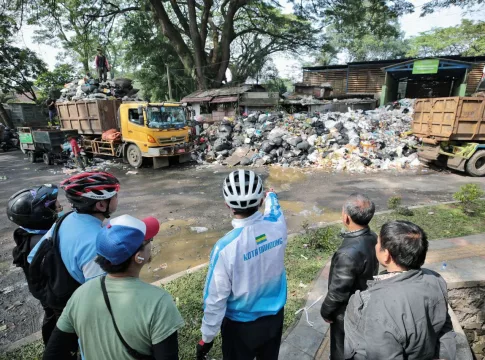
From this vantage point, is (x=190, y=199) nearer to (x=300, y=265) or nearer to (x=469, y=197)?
(x=300, y=265)

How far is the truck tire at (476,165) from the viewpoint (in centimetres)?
816

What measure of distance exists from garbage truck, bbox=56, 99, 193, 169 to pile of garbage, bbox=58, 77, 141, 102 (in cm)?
103

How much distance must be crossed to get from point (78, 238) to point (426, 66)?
1943 centimetres

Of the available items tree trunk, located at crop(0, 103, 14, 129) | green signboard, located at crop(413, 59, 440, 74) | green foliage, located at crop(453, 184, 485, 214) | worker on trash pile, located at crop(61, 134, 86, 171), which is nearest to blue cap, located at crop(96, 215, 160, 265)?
green foliage, located at crop(453, 184, 485, 214)

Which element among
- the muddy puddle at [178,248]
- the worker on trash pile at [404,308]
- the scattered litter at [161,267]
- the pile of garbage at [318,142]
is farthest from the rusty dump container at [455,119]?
Answer: the scattered litter at [161,267]

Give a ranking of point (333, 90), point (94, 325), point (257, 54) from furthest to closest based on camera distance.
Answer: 1. point (257, 54)
2. point (333, 90)
3. point (94, 325)

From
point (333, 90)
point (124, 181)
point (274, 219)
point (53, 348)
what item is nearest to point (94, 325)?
point (53, 348)

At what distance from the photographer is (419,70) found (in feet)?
52.5

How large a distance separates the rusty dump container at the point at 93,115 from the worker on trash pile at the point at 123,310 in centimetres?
1197

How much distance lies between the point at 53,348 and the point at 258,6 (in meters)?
Answer: 23.5

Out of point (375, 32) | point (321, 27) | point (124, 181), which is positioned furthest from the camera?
point (321, 27)

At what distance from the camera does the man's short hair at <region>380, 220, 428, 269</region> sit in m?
1.38

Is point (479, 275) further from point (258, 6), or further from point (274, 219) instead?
point (258, 6)

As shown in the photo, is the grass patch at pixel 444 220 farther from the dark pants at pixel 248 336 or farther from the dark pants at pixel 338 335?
the dark pants at pixel 248 336
